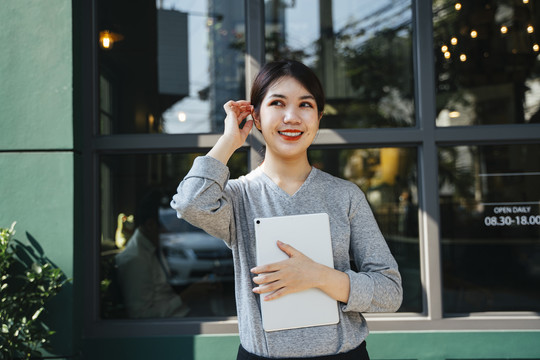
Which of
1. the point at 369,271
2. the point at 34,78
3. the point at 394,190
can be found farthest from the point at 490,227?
the point at 34,78

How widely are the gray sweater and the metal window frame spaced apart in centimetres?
125

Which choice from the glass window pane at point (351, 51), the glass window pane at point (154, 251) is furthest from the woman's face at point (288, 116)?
the glass window pane at point (351, 51)

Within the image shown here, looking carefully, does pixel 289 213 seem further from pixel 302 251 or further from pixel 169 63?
pixel 169 63

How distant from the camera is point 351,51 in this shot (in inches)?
153

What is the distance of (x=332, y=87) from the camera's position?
3.79 m

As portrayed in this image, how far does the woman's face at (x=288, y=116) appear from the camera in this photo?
1321mm

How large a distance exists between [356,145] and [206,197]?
160cm

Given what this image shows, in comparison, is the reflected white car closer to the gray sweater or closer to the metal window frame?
the metal window frame

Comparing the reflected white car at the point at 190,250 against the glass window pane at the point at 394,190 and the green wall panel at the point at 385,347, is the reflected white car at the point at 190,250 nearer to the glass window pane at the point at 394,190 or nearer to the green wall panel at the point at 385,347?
the green wall panel at the point at 385,347

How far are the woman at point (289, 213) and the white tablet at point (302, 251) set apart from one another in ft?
0.09

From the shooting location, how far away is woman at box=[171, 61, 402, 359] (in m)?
1.22

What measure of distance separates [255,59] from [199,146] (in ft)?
2.01

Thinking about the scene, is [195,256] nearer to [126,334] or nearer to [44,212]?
[126,334]

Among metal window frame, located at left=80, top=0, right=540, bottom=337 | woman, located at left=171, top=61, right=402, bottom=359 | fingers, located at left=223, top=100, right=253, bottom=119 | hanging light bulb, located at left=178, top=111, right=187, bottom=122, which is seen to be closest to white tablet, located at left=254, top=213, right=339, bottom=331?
woman, located at left=171, top=61, right=402, bottom=359
